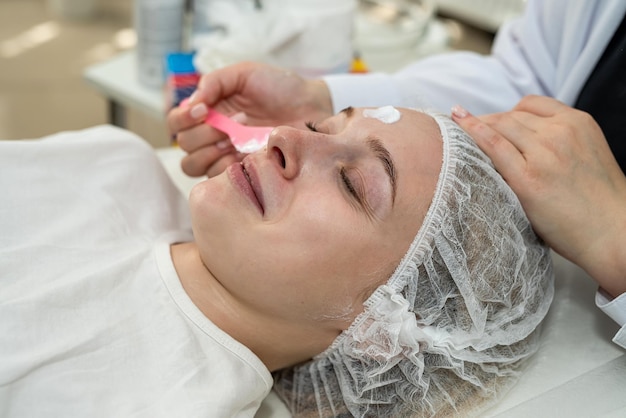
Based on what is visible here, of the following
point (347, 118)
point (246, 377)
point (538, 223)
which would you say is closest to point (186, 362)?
point (246, 377)

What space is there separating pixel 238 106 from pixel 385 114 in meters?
0.42

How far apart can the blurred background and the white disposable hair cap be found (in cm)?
160

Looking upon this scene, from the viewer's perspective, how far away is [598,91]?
3.71 ft

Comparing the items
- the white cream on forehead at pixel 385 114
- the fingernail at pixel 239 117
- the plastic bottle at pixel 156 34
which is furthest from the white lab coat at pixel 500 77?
the plastic bottle at pixel 156 34

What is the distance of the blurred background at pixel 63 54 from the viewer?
2.74 metres

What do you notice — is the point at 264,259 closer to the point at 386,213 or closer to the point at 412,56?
the point at 386,213

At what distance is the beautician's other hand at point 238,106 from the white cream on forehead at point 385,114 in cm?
27

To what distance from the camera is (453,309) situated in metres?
0.96

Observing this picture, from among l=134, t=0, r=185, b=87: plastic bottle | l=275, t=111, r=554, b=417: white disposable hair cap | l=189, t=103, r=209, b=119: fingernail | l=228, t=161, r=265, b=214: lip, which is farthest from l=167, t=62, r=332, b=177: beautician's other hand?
l=134, t=0, r=185, b=87: plastic bottle

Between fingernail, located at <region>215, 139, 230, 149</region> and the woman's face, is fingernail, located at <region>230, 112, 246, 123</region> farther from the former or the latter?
the woman's face

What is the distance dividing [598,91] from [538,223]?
30 cm

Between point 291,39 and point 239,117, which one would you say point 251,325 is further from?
point 291,39

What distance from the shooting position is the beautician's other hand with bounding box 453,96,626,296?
0.95 meters

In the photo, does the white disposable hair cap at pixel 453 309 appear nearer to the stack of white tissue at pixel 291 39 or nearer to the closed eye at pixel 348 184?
the closed eye at pixel 348 184
